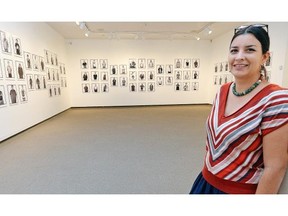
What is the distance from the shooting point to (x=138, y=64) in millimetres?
9367

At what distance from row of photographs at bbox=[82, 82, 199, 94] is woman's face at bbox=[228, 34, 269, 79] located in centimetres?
880

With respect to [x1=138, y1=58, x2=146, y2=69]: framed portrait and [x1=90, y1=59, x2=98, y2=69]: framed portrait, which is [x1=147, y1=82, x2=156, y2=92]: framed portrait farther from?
[x1=90, y1=59, x2=98, y2=69]: framed portrait

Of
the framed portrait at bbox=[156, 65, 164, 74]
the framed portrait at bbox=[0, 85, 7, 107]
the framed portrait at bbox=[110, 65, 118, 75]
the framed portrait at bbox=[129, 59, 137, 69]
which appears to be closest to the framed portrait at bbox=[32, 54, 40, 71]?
the framed portrait at bbox=[0, 85, 7, 107]

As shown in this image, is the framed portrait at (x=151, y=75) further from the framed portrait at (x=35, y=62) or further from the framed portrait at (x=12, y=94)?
the framed portrait at (x=12, y=94)

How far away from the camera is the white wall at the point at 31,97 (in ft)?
14.4

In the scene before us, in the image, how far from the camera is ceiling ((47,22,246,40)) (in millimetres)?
6695

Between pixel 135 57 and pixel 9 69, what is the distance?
5766 mm

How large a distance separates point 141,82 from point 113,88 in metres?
1.46

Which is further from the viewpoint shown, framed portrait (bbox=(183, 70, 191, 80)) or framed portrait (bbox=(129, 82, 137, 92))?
framed portrait (bbox=(183, 70, 191, 80))

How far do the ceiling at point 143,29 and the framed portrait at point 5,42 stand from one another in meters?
2.32

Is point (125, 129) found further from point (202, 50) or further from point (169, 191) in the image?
point (202, 50)

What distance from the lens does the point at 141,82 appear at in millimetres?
9555

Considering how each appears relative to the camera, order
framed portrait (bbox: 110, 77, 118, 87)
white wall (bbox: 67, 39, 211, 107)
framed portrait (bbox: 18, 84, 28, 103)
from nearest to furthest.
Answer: framed portrait (bbox: 18, 84, 28, 103) < white wall (bbox: 67, 39, 211, 107) < framed portrait (bbox: 110, 77, 118, 87)

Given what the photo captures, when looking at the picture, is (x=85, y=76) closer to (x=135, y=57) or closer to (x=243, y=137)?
(x=135, y=57)
